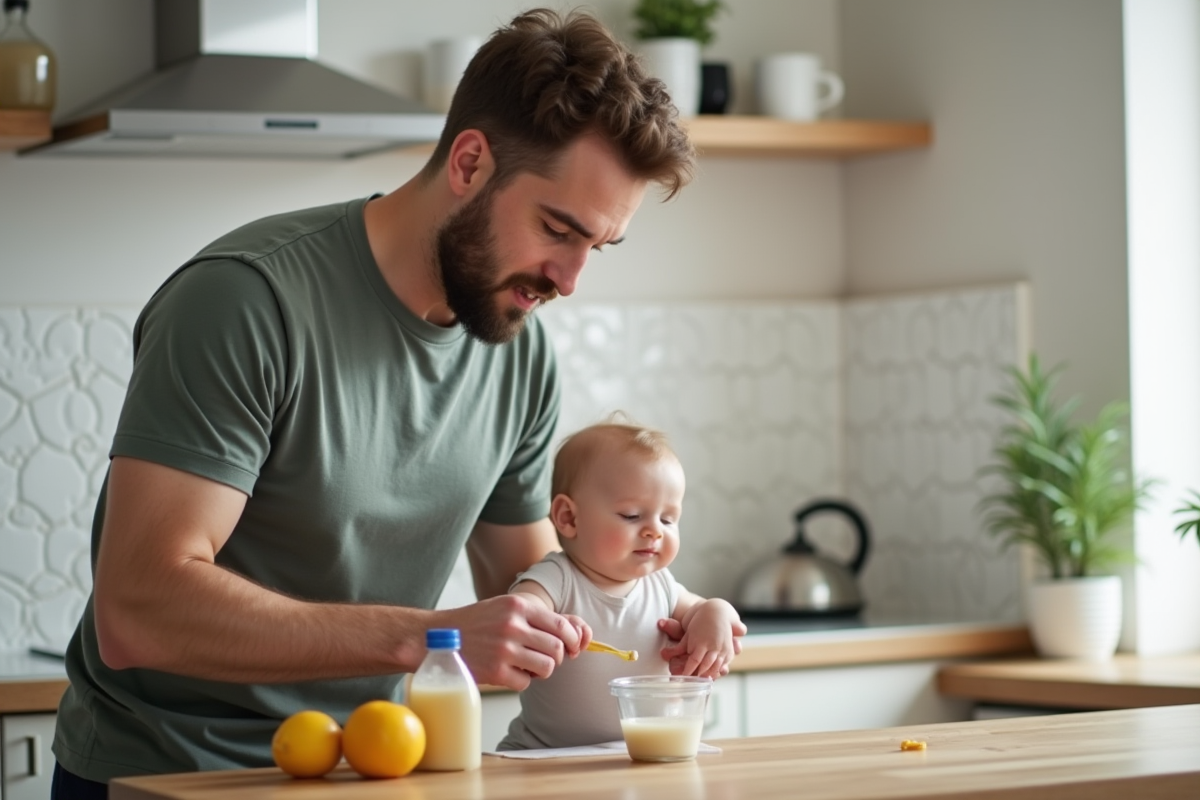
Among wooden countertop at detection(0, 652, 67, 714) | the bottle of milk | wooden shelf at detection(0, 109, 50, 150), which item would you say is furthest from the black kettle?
the bottle of milk

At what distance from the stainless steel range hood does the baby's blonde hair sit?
3.78 ft

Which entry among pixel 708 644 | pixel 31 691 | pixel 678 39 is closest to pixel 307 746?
pixel 708 644

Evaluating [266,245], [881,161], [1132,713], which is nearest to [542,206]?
[266,245]

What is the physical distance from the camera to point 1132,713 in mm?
1991

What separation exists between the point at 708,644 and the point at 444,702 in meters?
0.46

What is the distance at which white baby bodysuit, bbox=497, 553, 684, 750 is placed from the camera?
2.00 metres

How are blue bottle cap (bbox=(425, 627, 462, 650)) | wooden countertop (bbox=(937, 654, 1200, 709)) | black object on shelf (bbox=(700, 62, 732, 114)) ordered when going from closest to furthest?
blue bottle cap (bbox=(425, 627, 462, 650)) → wooden countertop (bbox=(937, 654, 1200, 709)) → black object on shelf (bbox=(700, 62, 732, 114))

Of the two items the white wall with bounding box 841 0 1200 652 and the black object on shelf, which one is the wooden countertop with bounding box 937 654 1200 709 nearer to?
the white wall with bounding box 841 0 1200 652

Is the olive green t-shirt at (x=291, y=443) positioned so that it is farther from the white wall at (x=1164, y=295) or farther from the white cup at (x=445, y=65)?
the white wall at (x=1164, y=295)

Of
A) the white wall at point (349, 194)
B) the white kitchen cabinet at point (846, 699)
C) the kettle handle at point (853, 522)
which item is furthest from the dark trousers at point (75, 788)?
the kettle handle at point (853, 522)

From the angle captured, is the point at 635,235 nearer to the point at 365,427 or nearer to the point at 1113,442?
the point at 1113,442

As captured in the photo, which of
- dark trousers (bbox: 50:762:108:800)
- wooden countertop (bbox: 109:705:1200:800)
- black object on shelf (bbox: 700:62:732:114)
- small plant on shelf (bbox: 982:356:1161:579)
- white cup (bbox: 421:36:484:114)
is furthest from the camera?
black object on shelf (bbox: 700:62:732:114)

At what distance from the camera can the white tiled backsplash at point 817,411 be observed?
3791 mm

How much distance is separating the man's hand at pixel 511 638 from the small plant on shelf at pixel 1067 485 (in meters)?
1.91
